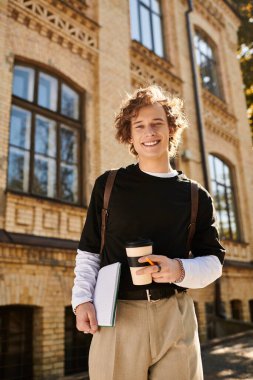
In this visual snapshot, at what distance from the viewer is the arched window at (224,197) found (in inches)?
418

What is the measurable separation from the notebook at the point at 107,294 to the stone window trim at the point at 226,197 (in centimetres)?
878

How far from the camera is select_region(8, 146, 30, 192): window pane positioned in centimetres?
559

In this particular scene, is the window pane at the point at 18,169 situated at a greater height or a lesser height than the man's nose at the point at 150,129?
greater

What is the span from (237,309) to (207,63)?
800 cm

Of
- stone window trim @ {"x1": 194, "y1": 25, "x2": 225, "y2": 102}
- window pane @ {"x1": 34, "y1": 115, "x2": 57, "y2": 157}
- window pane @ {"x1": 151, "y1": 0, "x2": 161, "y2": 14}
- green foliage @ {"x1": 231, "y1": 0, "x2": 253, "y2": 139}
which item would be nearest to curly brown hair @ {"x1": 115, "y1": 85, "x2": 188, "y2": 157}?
window pane @ {"x1": 34, "y1": 115, "x2": 57, "y2": 157}

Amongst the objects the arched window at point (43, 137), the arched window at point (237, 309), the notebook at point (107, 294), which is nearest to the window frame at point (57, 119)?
the arched window at point (43, 137)

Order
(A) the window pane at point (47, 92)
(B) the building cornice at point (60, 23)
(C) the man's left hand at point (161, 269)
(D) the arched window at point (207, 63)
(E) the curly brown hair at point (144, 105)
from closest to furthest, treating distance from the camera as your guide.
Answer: (C) the man's left hand at point (161, 269)
(E) the curly brown hair at point (144, 105)
(B) the building cornice at point (60, 23)
(A) the window pane at point (47, 92)
(D) the arched window at point (207, 63)

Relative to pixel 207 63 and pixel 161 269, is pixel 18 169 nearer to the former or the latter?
pixel 161 269

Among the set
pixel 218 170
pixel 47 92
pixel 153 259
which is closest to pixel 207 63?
pixel 218 170

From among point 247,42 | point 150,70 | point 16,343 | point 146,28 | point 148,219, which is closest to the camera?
point 148,219

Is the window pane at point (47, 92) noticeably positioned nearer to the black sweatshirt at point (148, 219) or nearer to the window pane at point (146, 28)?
the window pane at point (146, 28)

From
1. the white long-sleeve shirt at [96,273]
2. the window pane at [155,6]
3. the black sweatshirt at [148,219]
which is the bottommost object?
the white long-sleeve shirt at [96,273]

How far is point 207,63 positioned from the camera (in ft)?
41.1

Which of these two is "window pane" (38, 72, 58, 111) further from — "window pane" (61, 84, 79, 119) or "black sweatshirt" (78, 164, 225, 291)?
"black sweatshirt" (78, 164, 225, 291)
